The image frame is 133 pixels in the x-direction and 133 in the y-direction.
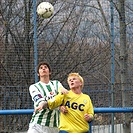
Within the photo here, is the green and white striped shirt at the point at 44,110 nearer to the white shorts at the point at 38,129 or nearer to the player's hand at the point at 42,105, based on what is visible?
the white shorts at the point at 38,129

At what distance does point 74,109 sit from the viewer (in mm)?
4500

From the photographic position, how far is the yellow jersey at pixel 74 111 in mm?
4455

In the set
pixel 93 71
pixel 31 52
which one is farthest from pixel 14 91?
pixel 93 71

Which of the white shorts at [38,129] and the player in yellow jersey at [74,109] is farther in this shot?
the white shorts at [38,129]

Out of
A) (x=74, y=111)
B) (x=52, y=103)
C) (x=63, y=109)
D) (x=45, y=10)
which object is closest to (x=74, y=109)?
(x=74, y=111)

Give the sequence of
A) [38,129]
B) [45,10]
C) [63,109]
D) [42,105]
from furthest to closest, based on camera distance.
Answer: [45,10] < [38,129] < [63,109] < [42,105]

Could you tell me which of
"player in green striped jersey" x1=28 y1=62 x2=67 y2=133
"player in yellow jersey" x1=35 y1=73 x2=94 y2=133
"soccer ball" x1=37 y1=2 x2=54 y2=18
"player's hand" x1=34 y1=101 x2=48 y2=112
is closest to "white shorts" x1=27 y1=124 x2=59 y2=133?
"player in green striped jersey" x1=28 y1=62 x2=67 y2=133

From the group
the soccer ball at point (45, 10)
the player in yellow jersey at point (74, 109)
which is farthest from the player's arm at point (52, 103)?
the soccer ball at point (45, 10)

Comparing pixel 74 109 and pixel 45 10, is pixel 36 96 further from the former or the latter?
pixel 45 10

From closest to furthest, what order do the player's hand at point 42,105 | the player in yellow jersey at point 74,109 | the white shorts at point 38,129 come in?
the player's hand at point 42,105 → the player in yellow jersey at point 74,109 → the white shorts at point 38,129

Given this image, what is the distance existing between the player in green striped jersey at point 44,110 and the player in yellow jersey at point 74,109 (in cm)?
12

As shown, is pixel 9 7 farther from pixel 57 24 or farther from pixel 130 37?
pixel 130 37

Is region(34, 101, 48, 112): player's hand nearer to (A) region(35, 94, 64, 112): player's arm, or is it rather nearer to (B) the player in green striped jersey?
(A) region(35, 94, 64, 112): player's arm

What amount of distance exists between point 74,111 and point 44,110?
0.36 meters
